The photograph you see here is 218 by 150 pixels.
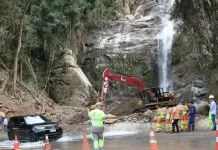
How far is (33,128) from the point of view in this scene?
1978 cm

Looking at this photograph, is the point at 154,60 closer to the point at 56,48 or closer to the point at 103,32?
the point at 103,32

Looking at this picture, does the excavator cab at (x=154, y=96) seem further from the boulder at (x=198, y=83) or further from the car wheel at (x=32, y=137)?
the car wheel at (x=32, y=137)

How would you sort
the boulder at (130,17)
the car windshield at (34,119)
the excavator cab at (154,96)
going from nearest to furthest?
the car windshield at (34,119) < the excavator cab at (154,96) < the boulder at (130,17)

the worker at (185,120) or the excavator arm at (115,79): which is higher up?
the excavator arm at (115,79)

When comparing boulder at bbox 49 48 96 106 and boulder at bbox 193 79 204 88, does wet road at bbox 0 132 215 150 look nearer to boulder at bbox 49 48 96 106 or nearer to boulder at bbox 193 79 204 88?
boulder at bbox 49 48 96 106

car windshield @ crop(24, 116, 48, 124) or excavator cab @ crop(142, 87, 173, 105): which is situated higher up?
excavator cab @ crop(142, 87, 173, 105)

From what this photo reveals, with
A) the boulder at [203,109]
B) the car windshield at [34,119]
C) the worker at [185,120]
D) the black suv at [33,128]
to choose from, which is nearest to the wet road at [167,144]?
the black suv at [33,128]

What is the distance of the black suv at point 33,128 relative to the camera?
774 inches

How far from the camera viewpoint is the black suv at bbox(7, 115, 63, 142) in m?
19.7

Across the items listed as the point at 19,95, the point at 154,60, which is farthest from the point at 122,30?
the point at 19,95

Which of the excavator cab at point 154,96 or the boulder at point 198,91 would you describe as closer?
the excavator cab at point 154,96

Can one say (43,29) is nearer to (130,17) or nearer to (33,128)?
(130,17)

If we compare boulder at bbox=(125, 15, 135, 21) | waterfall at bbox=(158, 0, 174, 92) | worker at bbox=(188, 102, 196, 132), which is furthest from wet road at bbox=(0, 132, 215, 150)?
boulder at bbox=(125, 15, 135, 21)

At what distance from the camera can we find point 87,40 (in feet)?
150
